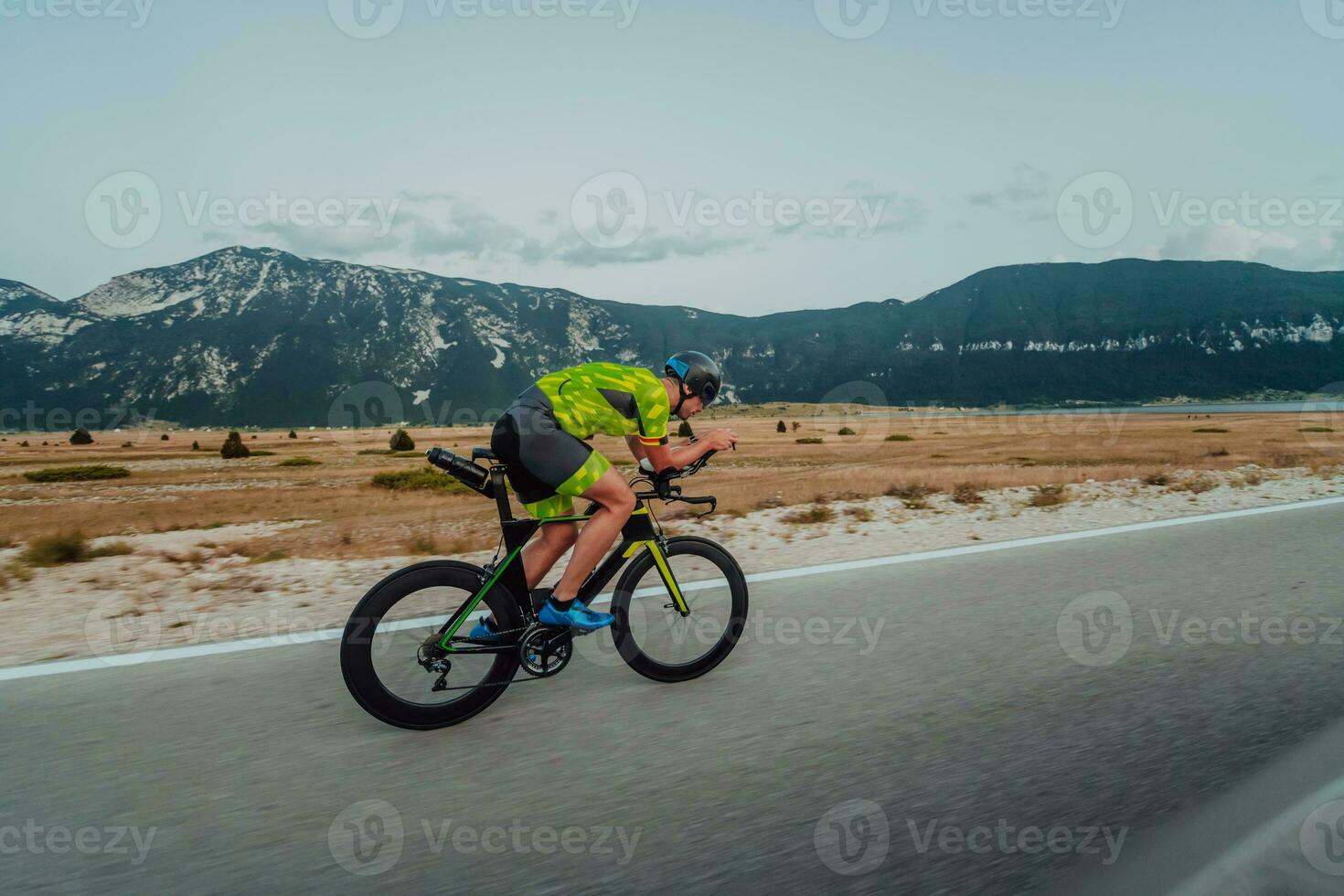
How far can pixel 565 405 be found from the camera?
3.88m

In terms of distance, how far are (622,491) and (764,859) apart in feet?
6.25

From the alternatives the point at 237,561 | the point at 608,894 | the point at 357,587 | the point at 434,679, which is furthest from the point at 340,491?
the point at 608,894

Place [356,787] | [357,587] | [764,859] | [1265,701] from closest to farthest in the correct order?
1. [764,859]
2. [356,787]
3. [1265,701]
4. [357,587]

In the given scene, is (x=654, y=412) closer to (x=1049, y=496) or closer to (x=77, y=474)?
(x=1049, y=496)

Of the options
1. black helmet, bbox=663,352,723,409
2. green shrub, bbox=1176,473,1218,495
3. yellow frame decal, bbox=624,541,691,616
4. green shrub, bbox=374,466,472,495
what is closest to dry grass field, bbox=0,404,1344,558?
green shrub, bbox=374,466,472,495

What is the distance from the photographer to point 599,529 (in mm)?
3828

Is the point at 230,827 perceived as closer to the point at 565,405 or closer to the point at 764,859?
the point at 764,859
